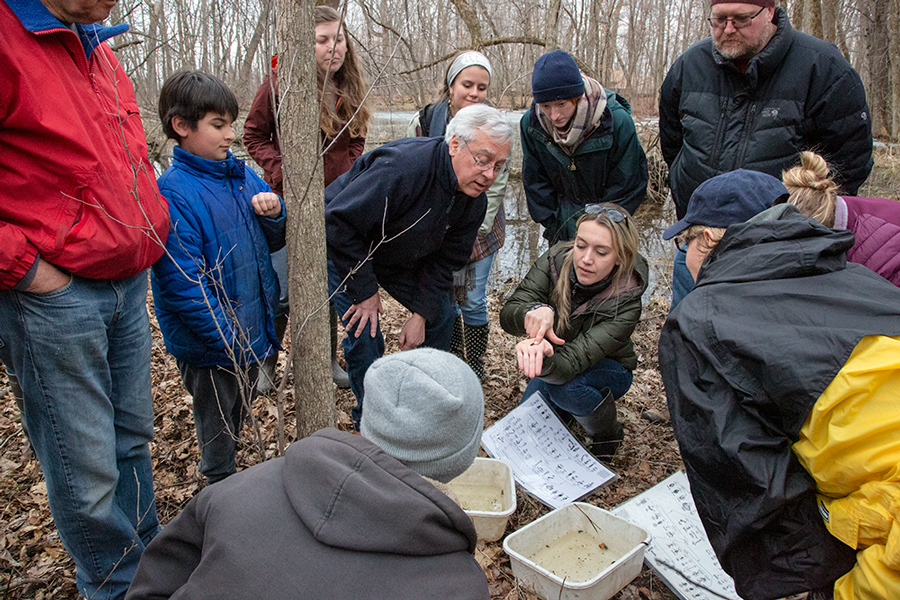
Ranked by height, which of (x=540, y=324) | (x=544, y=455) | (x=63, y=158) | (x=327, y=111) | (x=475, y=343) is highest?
(x=327, y=111)

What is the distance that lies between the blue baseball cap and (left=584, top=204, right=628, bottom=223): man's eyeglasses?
0.75 m

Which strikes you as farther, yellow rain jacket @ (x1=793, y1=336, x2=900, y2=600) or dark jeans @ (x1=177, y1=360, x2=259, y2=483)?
dark jeans @ (x1=177, y1=360, x2=259, y2=483)

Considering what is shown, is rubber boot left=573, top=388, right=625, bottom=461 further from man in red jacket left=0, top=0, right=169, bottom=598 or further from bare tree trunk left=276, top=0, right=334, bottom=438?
man in red jacket left=0, top=0, right=169, bottom=598

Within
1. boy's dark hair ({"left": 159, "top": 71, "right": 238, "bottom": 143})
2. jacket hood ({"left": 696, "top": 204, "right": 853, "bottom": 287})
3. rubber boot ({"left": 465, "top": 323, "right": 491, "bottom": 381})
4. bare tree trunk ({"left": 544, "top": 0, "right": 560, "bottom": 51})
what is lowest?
rubber boot ({"left": 465, "top": 323, "right": 491, "bottom": 381})

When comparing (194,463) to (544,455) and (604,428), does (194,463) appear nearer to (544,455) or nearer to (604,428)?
(544,455)

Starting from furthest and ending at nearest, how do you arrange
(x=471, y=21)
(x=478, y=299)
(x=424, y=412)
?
(x=471, y=21) → (x=478, y=299) → (x=424, y=412)

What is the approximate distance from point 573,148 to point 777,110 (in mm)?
1003

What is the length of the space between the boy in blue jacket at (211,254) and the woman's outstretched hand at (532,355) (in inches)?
43.9

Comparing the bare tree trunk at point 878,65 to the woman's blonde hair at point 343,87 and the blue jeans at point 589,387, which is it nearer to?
the blue jeans at point 589,387

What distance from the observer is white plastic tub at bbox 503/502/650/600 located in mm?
2104

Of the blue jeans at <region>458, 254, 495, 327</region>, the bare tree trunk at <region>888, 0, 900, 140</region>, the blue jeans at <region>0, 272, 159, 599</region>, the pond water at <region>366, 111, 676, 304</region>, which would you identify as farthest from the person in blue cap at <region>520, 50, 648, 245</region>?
the bare tree trunk at <region>888, 0, 900, 140</region>

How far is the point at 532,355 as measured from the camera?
8.75ft

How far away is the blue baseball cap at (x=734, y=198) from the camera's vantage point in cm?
208

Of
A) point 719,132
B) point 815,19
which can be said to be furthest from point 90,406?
point 815,19
